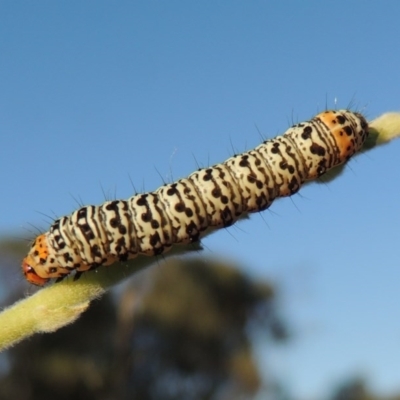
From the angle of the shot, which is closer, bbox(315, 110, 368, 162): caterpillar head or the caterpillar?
the caterpillar

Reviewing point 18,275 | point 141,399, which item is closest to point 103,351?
point 141,399

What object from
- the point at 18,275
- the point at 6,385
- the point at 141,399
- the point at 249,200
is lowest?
the point at 249,200

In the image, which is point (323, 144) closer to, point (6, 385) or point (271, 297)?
point (6, 385)

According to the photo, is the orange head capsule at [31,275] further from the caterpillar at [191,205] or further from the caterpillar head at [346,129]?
the caterpillar head at [346,129]

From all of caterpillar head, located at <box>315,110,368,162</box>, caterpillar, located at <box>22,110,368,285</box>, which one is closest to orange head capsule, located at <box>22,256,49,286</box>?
caterpillar, located at <box>22,110,368,285</box>

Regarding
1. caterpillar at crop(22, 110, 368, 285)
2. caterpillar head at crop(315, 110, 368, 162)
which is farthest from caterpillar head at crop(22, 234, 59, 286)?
caterpillar head at crop(315, 110, 368, 162)

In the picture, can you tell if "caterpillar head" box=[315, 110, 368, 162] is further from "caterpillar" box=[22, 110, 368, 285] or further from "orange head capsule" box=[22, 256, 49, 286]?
"orange head capsule" box=[22, 256, 49, 286]

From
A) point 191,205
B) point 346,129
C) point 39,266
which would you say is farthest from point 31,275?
point 346,129

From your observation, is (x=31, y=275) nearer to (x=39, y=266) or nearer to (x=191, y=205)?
(x=39, y=266)
